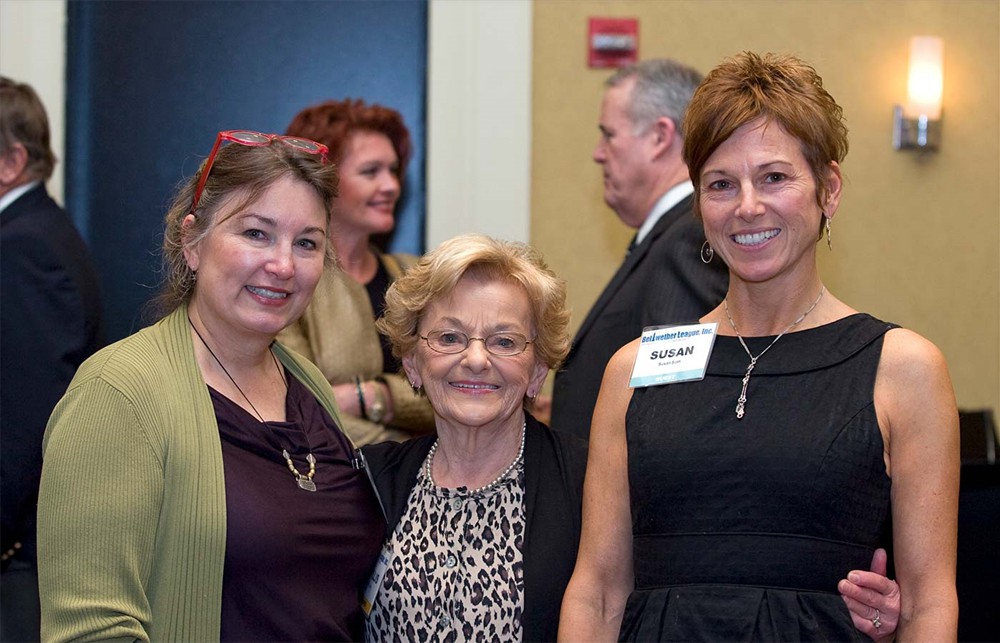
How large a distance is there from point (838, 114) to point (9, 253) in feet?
7.08

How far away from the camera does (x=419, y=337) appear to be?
230 cm

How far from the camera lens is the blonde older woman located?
2.11 meters

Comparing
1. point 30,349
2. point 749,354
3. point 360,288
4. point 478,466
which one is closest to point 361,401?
point 360,288

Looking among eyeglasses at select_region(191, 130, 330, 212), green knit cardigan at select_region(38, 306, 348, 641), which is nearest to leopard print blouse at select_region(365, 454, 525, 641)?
green knit cardigan at select_region(38, 306, 348, 641)

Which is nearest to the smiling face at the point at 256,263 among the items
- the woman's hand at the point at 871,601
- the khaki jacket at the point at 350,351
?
the khaki jacket at the point at 350,351

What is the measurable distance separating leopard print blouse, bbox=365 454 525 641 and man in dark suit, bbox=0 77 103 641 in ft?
3.83

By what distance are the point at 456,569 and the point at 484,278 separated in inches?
22.8

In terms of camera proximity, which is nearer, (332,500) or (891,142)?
(332,500)

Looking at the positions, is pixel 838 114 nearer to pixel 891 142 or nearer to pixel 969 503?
pixel 969 503

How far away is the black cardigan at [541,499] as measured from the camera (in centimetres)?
210

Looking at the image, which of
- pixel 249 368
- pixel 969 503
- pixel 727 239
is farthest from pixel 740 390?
pixel 969 503

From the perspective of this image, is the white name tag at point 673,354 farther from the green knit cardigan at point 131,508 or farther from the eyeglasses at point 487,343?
the green knit cardigan at point 131,508

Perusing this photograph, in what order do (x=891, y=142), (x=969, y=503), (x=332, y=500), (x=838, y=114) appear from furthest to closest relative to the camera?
(x=891, y=142)
(x=969, y=503)
(x=332, y=500)
(x=838, y=114)

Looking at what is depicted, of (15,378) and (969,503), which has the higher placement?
(15,378)
